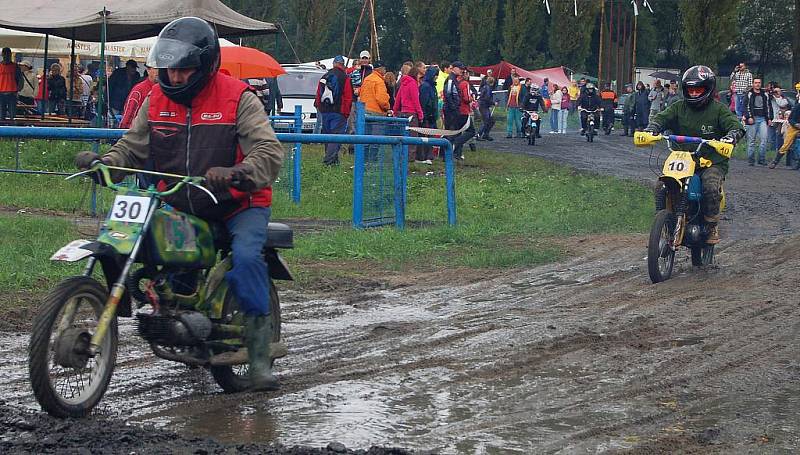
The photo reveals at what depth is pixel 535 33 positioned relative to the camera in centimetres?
6956

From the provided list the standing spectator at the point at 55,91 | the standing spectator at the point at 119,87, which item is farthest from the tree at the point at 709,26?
the standing spectator at the point at 119,87

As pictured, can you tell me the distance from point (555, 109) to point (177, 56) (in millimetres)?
36013

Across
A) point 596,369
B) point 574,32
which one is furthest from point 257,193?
point 574,32

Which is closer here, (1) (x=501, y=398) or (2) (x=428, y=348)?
(1) (x=501, y=398)

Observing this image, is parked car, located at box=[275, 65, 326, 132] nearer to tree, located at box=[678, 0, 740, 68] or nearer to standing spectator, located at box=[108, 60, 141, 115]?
standing spectator, located at box=[108, 60, 141, 115]

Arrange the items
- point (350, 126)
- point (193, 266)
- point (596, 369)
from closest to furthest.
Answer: point (193, 266)
point (596, 369)
point (350, 126)

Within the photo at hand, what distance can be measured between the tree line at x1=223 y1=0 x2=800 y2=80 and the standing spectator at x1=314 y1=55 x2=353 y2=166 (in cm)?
2985

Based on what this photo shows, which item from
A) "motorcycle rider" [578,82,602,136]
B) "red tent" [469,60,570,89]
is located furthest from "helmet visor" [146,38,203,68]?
"red tent" [469,60,570,89]

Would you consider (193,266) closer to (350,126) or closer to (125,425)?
(125,425)

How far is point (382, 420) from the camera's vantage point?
5.88 metres

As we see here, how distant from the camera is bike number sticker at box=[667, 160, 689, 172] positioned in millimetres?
11172

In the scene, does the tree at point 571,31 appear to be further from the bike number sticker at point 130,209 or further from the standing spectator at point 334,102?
the bike number sticker at point 130,209

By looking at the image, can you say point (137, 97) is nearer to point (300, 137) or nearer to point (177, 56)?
point (300, 137)

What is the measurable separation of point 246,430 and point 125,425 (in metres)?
0.54
